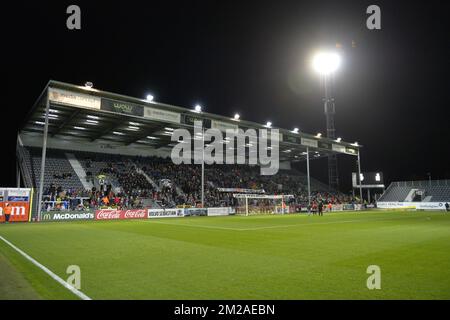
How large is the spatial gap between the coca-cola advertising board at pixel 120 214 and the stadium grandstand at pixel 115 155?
1.30m

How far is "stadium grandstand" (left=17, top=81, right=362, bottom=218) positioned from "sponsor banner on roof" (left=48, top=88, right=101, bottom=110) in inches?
2.9

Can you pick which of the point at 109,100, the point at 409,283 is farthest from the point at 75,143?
the point at 409,283

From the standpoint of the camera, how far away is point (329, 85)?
2116 inches

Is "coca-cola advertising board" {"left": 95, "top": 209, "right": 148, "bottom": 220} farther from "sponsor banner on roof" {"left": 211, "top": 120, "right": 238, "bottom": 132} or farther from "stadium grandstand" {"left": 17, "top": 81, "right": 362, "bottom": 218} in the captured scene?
"sponsor banner on roof" {"left": 211, "top": 120, "right": 238, "bottom": 132}

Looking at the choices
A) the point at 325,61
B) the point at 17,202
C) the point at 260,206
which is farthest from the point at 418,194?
the point at 17,202

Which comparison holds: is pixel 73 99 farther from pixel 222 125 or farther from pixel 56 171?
pixel 222 125

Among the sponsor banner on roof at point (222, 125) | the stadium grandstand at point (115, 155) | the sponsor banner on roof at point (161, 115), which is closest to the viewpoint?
the stadium grandstand at point (115, 155)

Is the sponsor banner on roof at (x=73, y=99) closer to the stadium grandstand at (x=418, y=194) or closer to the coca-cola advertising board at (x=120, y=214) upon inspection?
the coca-cola advertising board at (x=120, y=214)

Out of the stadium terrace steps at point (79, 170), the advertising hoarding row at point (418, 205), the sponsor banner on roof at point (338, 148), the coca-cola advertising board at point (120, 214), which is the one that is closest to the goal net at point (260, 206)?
the coca-cola advertising board at point (120, 214)

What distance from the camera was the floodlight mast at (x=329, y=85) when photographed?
154 ft

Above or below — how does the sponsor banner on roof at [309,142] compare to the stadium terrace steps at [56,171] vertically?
above

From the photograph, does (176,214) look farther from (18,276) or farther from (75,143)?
(18,276)

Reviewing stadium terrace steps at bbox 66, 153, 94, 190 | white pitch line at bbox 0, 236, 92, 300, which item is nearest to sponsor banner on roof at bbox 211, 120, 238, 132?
stadium terrace steps at bbox 66, 153, 94, 190

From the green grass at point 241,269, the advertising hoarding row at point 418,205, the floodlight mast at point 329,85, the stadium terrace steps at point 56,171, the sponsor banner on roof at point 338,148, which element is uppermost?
the floodlight mast at point 329,85
